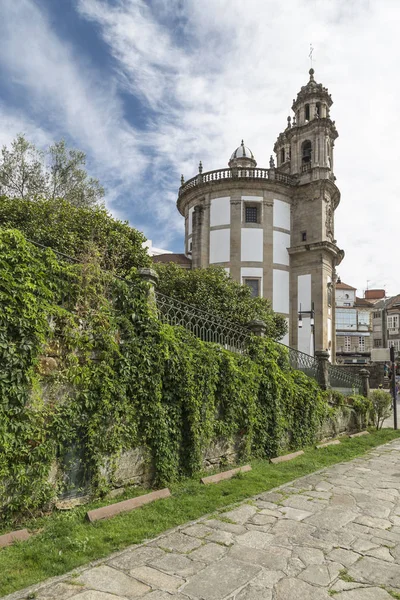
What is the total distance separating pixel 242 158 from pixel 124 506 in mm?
36539

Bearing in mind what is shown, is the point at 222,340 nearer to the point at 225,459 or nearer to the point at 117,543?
the point at 225,459

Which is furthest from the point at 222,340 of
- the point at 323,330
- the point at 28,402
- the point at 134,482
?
the point at 323,330

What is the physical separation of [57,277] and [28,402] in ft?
4.76

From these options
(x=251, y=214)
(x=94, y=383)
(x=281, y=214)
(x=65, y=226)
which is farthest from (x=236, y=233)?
(x=94, y=383)

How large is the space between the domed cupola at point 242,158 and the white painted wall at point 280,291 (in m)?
12.7

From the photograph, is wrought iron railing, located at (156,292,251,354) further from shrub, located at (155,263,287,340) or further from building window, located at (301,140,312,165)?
building window, located at (301,140,312,165)

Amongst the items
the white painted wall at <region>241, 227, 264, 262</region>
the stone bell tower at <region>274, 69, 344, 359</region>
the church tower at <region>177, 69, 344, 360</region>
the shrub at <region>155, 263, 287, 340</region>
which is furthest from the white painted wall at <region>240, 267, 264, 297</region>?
the shrub at <region>155, 263, 287, 340</region>

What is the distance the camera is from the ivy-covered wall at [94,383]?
4258 mm

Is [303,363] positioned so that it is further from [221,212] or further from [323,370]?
[221,212]

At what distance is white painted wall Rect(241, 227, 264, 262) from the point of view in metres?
29.7

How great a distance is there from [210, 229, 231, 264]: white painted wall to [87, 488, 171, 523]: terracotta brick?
2526 cm

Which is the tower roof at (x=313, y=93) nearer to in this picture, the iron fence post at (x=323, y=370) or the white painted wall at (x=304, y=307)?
the white painted wall at (x=304, y=307)

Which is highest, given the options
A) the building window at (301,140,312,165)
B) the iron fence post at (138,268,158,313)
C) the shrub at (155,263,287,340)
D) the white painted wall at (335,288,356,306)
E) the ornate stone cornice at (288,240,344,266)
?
the building window at (301,140,312,165)

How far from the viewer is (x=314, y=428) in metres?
9.73
